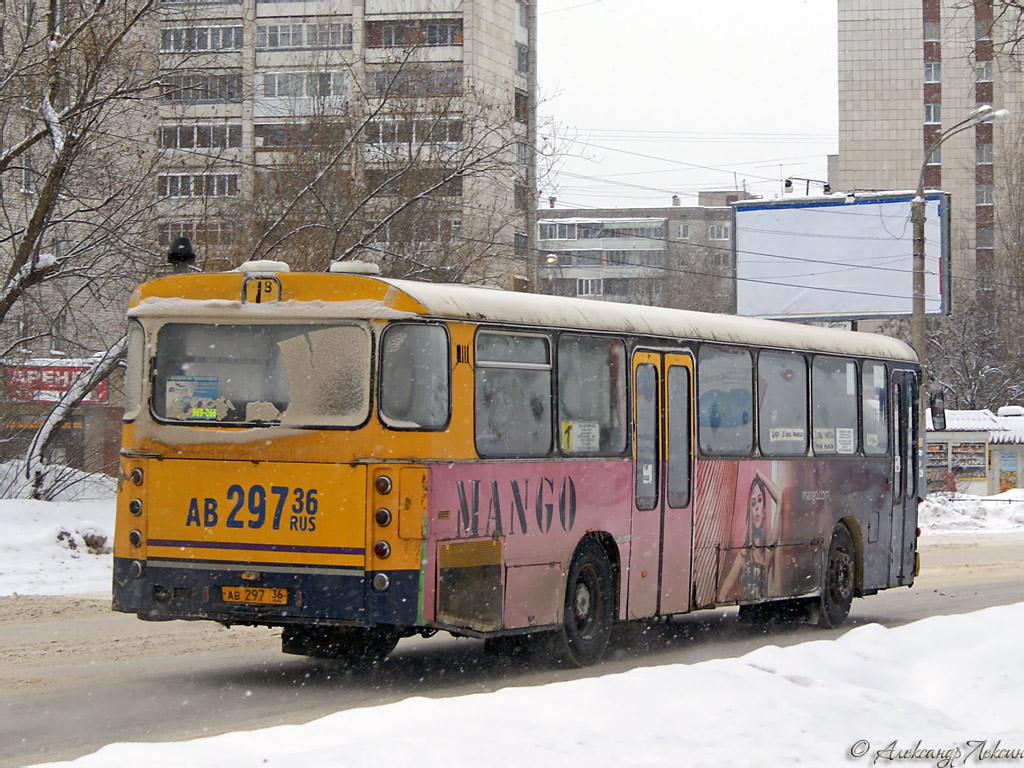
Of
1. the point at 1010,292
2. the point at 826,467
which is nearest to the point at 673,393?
the point at 826,467

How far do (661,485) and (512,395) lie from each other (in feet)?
7.38

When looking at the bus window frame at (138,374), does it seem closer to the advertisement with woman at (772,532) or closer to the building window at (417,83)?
the advertisement with woman at (772,532)

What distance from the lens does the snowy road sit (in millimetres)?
8445

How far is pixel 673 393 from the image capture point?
1255 centimetres

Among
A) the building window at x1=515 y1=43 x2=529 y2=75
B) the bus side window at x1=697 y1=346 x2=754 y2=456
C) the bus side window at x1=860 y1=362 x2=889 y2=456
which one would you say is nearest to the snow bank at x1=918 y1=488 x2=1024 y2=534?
the bus side window at x1=860 y1=362 x2=889 y2=456

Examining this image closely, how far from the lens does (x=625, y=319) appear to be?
12.0 metres

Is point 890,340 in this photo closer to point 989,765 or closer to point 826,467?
point 826,467

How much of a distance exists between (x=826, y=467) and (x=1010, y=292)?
62.3 metres

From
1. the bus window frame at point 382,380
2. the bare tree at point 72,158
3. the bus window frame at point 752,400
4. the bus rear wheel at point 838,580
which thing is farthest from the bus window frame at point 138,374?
the bare tree at point 72,158

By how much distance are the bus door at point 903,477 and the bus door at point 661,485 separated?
14.5ft

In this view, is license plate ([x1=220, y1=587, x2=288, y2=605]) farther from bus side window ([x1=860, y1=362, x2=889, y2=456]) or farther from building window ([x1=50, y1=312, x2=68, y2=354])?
building window ([x1=50, y1=312, x2=68, y2=354])

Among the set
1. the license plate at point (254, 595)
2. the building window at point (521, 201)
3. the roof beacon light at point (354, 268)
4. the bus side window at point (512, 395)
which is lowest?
the license plate at point (254, 595)

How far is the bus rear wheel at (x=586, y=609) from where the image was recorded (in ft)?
36.6

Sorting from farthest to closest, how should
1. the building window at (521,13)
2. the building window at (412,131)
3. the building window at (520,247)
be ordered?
the building window at (521,13) → the building window at (520,247) → the building window at (412,131)
